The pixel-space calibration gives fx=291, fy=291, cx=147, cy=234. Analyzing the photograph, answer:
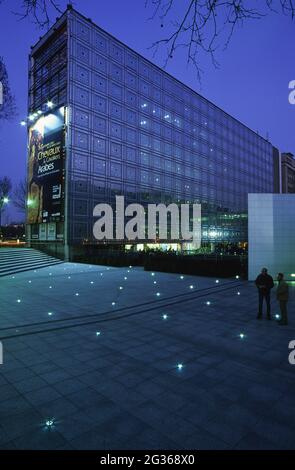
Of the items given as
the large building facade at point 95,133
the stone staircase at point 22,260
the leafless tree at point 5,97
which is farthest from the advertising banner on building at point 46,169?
the leafless tree at point 5,97

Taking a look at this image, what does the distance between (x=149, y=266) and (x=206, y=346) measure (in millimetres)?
18516

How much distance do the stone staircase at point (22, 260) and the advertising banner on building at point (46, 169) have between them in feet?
18.3

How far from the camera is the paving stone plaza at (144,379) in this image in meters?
4.04

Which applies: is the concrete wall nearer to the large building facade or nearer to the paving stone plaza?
the paving stone plaza

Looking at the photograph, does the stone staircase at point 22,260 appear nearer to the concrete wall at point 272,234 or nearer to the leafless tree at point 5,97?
the leafless tree at point 5,97

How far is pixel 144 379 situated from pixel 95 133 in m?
36.7

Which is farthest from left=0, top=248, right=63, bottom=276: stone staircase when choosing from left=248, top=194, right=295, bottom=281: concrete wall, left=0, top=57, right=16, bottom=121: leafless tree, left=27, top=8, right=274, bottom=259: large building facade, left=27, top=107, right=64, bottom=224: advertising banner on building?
left=248, top=194, right=295, bottom=281: concrete wall

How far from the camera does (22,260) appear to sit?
2892 cm

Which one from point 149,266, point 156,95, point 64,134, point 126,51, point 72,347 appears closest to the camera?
point 72,347

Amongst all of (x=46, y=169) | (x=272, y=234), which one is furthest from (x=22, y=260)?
(x=272, y=234)

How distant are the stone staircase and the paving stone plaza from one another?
47.9 ft
